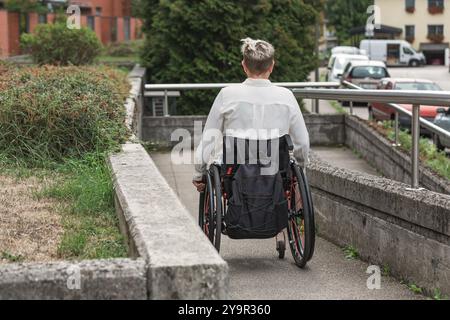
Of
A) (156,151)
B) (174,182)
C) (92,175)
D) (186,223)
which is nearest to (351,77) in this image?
(156,151)

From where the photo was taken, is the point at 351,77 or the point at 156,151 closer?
the point at 156,151

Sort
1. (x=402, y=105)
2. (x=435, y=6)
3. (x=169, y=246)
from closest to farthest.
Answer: (x=169, y=246), (x=402, y=105), (x=435, y=6)

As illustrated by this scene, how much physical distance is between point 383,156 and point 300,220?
6956 mm

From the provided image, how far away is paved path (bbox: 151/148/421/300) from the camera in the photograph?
18.2ft

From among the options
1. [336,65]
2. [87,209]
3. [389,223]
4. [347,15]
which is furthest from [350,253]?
[347,15]

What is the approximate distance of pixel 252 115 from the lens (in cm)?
586

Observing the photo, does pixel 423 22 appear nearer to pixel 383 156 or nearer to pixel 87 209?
pixel 383 156

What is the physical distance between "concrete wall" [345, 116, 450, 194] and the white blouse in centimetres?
416

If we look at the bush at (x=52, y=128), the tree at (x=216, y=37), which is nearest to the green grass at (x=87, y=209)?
the bush at (x=52, y=128)

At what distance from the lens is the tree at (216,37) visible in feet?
72.4

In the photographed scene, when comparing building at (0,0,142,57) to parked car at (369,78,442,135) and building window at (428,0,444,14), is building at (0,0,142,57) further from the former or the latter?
building window at (428,0,444,14)
